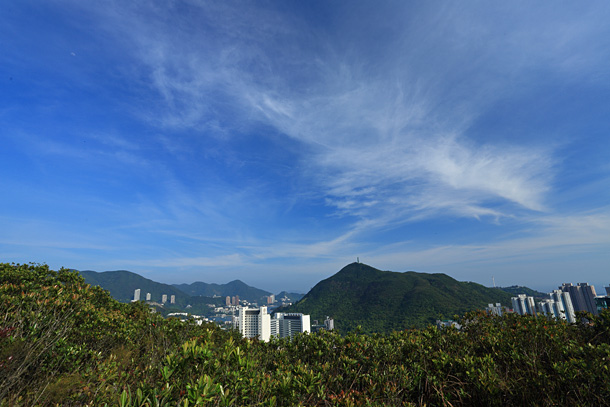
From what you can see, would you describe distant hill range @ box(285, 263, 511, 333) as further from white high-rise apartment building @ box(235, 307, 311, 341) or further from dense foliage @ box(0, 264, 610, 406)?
dense foliage @ box(0, 264, 610, 406)

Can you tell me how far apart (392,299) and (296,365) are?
102992mm

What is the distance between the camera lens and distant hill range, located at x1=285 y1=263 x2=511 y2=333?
255 ft

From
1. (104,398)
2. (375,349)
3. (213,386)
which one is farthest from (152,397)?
(375,349)

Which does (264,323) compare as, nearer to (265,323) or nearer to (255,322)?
Answer: (265,323)

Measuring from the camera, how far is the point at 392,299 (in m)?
97.0

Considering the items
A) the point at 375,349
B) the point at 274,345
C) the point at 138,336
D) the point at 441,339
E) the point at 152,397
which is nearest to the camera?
the point at 152,397

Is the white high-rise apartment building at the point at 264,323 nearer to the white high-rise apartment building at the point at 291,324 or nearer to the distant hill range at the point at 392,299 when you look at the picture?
the white high-rise apartment building at the point at 291,324

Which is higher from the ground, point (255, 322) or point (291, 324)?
point (255, 322)

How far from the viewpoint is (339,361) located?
6.16m

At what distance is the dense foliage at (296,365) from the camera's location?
3.29 metres

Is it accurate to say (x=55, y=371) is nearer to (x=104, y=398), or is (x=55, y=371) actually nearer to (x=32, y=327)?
(x=32, y=327)

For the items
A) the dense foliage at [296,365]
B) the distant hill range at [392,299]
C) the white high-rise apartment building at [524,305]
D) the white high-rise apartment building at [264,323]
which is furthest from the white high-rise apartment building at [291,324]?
the dense foliage at [296,365]

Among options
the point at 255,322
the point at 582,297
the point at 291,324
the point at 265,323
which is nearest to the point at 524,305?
the point at 582,297

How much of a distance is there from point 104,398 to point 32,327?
10.7ft
